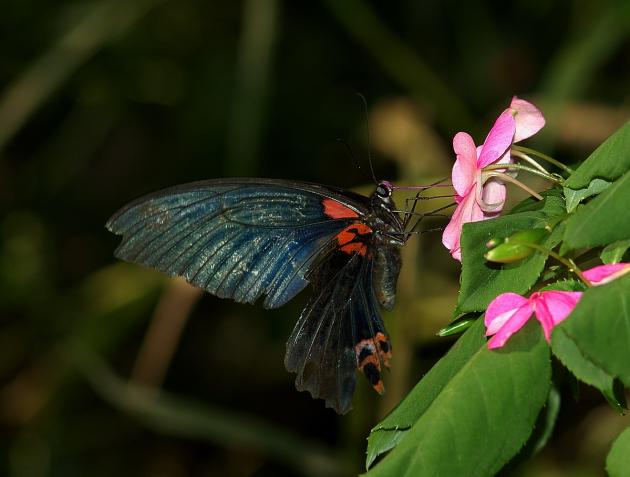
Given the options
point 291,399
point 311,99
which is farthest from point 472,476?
point 311,99

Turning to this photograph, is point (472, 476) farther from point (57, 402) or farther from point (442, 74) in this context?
point (442, 74)

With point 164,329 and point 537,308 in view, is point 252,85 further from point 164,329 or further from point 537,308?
point 537,308

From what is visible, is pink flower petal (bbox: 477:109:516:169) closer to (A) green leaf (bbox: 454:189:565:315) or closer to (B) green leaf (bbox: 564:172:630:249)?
(A) green leaf (bbox: 454:189:565:315)

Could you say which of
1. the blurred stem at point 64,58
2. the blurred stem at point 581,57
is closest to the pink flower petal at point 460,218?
the blurred stem at point 581,57

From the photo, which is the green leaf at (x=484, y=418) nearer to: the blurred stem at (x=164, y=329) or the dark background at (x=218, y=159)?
the dark background at (x=218, y=159)

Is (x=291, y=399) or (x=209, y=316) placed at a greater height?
(x=209, y=316)

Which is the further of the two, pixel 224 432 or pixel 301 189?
pixel 224 432

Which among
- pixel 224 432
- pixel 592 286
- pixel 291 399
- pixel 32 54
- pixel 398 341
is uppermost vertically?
pixel 592 286
